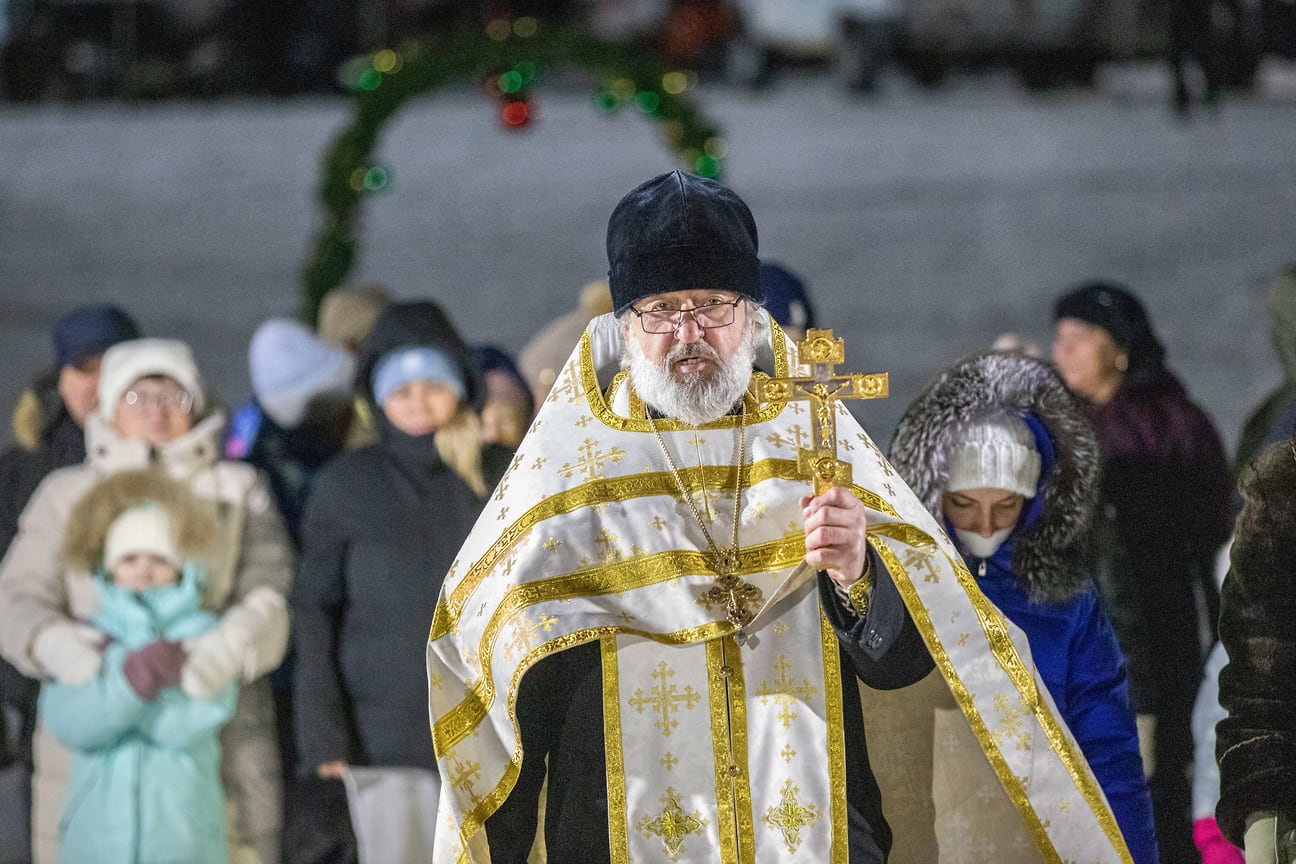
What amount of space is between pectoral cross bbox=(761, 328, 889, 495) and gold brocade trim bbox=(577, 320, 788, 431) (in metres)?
0.24

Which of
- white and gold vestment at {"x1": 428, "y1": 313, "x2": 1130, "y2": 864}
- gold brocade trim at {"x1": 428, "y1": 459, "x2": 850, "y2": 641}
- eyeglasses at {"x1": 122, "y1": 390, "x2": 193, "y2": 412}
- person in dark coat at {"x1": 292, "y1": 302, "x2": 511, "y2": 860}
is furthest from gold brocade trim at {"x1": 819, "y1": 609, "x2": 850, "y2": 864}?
eyeglasses at {"x1": 122, "y1": 390, "x2": 193, "y2": 412}

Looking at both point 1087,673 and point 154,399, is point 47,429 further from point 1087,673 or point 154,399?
point 1087,673

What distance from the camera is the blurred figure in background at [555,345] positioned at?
20.8ft

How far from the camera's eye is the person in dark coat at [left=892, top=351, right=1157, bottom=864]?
3959 mm

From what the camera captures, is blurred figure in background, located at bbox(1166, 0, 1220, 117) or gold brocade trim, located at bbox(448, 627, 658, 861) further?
blurred figure in background, located at bbox(1166, 0, 1220, 117)

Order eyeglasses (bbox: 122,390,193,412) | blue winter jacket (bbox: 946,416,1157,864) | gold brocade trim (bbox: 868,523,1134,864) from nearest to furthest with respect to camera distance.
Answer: gold brocade trim (bbox: 868,523,1134,864)
blue winter jacket (bbox: 946,416,1157,864)
eyeglasses (bbox: 122,390,193,412)

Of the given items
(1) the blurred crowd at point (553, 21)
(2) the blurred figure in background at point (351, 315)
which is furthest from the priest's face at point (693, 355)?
(1) the blurred crowd at point (553, 21)

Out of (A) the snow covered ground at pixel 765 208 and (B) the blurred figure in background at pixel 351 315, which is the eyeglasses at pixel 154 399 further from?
(A) the snow covered ground at pixel 765 208

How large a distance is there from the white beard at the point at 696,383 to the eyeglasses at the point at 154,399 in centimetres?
284

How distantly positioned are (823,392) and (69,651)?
3.13 m

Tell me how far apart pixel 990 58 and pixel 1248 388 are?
2.96 m

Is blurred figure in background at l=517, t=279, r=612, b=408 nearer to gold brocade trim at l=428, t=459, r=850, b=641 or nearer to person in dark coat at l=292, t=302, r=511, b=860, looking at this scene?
person in dark coat at l=292, t=302, r=511, b=860

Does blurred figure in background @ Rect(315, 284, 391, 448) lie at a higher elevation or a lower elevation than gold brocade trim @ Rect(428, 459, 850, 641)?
higher

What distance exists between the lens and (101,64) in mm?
11867
